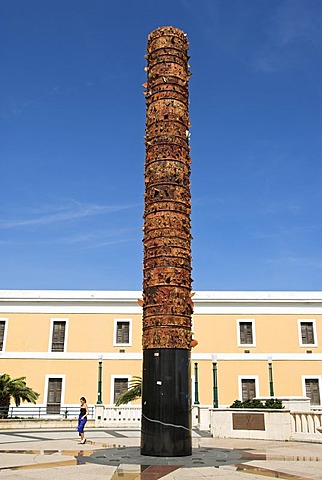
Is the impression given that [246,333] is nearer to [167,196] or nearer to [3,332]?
[3,332]

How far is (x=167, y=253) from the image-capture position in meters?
11.2

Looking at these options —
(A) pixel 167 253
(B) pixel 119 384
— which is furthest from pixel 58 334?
(A) pixel 167 253

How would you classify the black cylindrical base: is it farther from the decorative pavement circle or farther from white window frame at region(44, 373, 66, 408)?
white window frame at region(44, 373, 66, 408)

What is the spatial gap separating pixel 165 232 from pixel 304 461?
213 inches

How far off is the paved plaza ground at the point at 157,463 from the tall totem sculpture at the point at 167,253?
69 centimetres

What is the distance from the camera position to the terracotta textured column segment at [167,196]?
11.0 m

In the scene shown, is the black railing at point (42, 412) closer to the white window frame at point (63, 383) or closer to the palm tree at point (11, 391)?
the white window frame at point (63, 383)

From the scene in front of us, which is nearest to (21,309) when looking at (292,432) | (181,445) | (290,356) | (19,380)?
(19,380)

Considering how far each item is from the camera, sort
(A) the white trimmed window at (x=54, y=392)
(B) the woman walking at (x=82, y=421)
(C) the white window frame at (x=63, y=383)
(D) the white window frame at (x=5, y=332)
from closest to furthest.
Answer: (B) the woman walking at (x=82, y=421), (A) the white trimmed window at (x=54, y=392), (C) the white window frame at (x=63, y=383), (D) the white window frame at (x=5, y=332)

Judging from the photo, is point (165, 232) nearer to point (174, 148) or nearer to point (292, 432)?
point (174, 148)

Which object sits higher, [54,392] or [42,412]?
[54,392]

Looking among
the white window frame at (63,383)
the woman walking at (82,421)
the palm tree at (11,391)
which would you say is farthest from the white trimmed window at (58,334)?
Result: the woman walking at (82,421)

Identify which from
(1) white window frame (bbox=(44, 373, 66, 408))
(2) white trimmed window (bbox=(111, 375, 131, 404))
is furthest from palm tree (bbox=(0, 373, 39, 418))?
(2) white trimmed window (bbox=(111, 375, 131, 404))

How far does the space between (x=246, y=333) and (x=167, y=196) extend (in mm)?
18692
